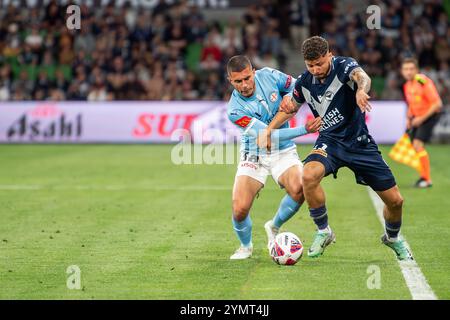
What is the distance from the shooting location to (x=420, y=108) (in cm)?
1617

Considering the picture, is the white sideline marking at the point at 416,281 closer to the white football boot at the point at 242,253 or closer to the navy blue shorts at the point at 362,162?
the navy blue shorts at the point at 362,162

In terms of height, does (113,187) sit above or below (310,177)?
below

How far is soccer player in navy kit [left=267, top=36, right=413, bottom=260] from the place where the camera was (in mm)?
8734

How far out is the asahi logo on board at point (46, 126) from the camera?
2580 cm

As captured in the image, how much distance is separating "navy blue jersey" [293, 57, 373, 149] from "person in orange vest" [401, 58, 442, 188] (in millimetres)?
7170

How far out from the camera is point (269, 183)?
16.7m

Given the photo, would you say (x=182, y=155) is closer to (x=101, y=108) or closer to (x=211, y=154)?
(x=211, y=154)

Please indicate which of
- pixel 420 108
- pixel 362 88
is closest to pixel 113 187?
pixel 420 108

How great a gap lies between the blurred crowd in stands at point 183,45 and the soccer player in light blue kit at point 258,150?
56.1 ft

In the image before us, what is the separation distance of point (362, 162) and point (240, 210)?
1.25 meters

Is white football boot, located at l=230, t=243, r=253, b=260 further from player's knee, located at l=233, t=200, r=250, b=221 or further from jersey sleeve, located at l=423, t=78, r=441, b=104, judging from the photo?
jersey sleeve, located at l=423, t=78, r=441, b=104

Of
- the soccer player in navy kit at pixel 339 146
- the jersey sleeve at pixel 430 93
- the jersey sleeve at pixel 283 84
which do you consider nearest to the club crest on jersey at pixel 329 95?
the soccer player in navy kit at pixel 339 146

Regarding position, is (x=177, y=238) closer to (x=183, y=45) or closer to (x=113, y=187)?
(x=113, y=187)

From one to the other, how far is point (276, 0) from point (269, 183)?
1506 cm
